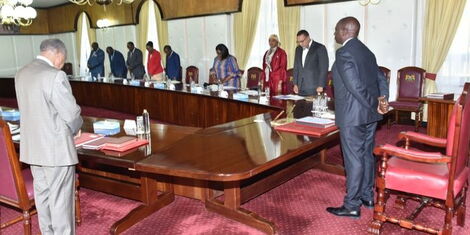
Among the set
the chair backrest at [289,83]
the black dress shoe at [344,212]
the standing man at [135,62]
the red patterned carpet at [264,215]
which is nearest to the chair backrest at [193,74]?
the standing man at [135,62]

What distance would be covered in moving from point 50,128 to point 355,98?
6.15 ft

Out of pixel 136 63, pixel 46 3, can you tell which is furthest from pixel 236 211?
pixel 46 3

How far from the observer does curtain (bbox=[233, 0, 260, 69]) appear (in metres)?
8.19

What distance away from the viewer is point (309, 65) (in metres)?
4.78

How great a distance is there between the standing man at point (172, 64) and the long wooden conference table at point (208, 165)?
13.7 ft

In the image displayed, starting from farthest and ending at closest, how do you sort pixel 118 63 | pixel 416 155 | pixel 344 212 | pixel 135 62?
pixel 118 63
pixel 135 62
pixel 344 212
pixel 416 155

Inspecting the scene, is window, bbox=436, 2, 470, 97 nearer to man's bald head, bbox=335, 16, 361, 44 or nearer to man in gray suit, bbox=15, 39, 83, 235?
man's bald head, bbox=335, 16, 361, 44

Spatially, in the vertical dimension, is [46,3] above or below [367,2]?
above

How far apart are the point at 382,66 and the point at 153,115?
384 centimetres

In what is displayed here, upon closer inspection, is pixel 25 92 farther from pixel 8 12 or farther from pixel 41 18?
pixel 41 18

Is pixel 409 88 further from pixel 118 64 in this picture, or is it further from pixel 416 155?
pixel 118 64

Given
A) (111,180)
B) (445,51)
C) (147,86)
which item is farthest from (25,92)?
A: (445,51)

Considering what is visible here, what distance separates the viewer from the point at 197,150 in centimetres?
245

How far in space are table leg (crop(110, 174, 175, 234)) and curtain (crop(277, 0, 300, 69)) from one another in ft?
16.4
